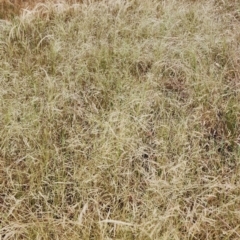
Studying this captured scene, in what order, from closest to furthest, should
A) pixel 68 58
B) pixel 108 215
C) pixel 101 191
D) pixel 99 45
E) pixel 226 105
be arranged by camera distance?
pixel 108 215 → pixel 101 191 → pixel 226 105 → pixel 68 58 → pixel 99 45

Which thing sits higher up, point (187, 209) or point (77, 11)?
point (77, 11)

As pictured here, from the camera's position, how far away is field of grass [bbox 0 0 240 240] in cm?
215

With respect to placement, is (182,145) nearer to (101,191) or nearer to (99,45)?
(101,191)

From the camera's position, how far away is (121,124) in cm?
254

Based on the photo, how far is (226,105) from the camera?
289 centimetres

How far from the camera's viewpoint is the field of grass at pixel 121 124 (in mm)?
2152

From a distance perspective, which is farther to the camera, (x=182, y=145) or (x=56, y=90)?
(x=56, y=90)

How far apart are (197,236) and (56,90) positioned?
4.55 feet

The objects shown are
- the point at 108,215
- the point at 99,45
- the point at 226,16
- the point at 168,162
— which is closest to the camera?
the point at 108,215

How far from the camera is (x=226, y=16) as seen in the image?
3.95 m

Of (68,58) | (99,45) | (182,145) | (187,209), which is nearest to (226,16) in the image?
(99,45)

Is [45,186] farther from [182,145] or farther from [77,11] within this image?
[77,11]

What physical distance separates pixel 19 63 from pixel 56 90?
548 mm

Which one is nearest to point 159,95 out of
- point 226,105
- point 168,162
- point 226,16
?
point 226,105
